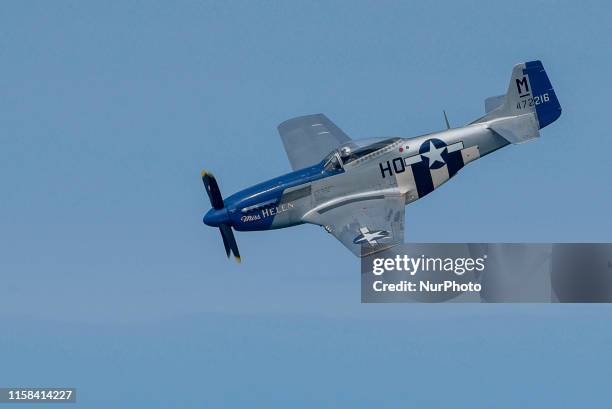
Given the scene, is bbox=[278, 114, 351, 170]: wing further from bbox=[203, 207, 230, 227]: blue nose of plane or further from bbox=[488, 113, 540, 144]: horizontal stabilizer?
bbox=[488, 113, 540, 144]: horizontal stabilizer

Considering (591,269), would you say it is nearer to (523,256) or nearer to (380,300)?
(523,256)

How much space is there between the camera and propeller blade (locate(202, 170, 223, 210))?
4778cm

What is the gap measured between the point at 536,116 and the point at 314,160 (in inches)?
312

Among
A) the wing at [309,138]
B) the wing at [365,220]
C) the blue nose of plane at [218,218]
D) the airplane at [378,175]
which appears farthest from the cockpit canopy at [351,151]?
the blue nose of plane at [218,218]

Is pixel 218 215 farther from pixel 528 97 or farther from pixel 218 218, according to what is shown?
pixel 528 97

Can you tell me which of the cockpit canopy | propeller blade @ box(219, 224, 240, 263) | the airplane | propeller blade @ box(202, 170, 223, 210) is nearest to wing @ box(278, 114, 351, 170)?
the airplane

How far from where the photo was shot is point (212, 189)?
1885 inches

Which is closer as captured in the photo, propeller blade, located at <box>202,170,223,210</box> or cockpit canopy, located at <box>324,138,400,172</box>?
cockpit canopy, located at <box>324,138,400,172</box>

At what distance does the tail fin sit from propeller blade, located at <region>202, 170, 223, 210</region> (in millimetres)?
9239

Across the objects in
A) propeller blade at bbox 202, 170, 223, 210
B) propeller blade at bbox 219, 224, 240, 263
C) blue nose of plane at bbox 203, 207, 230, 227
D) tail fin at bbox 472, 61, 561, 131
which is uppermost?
tail fin at bbox 472, 61, 561, 131

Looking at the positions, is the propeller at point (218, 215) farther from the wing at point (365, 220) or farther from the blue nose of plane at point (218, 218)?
the wing at point (365, 220)

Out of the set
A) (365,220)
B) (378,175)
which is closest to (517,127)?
(378,175)

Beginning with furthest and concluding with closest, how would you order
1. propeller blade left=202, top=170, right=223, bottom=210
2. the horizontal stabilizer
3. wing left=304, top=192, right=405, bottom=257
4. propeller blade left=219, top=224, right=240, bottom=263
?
the horizontal stabilizer
propeller blade left=202, top=170, right=223, bottom=210
propeller blade left=219, top=224, right=240, bottom=263
wing left=304, top=192, right=405, bottom=257

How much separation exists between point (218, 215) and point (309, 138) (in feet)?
19.4
